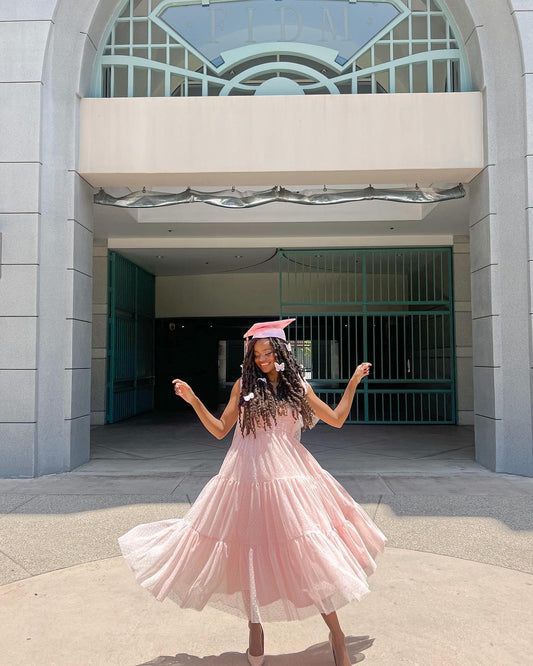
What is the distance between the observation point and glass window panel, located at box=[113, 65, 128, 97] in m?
7.77

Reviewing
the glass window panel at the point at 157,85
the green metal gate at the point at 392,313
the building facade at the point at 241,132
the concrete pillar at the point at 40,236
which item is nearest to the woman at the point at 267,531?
the concrete pillar at the point at 40,236

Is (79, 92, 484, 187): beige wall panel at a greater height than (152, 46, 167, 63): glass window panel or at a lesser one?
lesser

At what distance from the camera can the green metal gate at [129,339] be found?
12461 millimetres

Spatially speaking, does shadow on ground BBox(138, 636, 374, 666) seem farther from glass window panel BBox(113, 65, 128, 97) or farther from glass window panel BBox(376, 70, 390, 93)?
glass window panel BBox(113, 65, 128, 97)

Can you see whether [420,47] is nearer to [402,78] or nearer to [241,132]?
[402,78]

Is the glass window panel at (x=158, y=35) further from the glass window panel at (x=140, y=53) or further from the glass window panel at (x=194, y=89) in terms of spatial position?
the glass window panel at (x=194, y=89)

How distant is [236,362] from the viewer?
26953mm

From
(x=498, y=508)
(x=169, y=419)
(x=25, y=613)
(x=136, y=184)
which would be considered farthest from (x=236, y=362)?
(x=25, y=613)

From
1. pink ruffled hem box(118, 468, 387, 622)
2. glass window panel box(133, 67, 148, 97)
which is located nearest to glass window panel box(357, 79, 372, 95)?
glass window panel box(133, 67, 148, 97)

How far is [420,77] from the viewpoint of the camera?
7.73 meters

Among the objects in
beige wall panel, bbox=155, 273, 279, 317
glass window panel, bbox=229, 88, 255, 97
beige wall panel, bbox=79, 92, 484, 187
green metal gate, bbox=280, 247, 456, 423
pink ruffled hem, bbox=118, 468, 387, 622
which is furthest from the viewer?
beige wall panel, bbox=155, 273, 279, 317

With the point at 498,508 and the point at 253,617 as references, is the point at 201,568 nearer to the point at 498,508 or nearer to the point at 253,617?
the point at 253,617

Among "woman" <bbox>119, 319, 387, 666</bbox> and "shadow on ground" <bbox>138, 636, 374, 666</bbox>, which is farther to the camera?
"shadow on ground" <bbox>138, 636, 374, 666</bbox>

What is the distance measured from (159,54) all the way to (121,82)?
0.66 m
